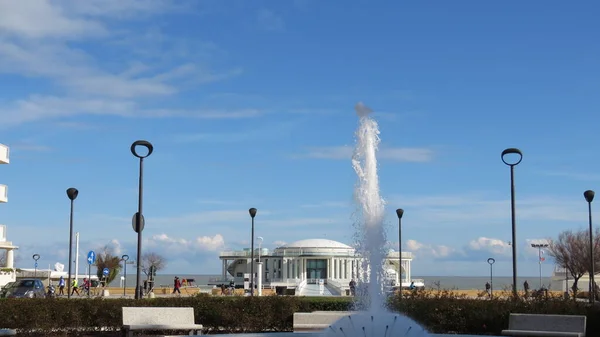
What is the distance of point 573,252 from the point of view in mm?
61375

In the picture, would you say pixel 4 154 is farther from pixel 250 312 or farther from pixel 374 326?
pixel 374 326

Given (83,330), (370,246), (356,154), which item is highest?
(356,154)

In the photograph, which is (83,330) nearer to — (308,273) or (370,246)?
(370,246)

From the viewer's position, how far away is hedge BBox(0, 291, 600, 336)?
1784cm

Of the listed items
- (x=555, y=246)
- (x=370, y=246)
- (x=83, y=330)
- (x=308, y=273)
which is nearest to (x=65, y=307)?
(x=83, y=330)

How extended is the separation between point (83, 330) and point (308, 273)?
80741 mm

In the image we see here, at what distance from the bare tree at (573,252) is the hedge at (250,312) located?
4070 cm

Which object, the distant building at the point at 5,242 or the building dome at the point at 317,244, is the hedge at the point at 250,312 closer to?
the distant building at the point at 5,242

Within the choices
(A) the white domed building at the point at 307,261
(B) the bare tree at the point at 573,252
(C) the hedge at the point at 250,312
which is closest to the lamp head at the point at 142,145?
(C) the hedge at the point at 250,312

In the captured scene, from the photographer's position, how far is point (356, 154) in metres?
16.4

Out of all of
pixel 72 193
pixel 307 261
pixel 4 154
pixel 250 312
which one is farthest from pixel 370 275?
pixel 307 261

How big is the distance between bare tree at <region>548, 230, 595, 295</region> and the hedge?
40.7m

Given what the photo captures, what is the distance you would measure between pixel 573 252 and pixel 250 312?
47.7 meters

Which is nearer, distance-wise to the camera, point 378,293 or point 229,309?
point 378,293
